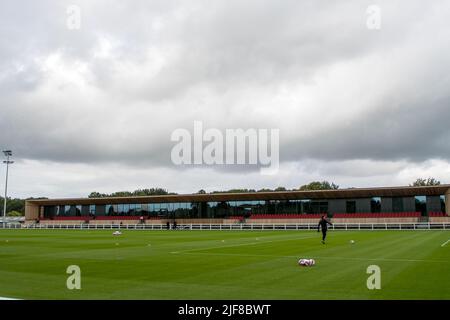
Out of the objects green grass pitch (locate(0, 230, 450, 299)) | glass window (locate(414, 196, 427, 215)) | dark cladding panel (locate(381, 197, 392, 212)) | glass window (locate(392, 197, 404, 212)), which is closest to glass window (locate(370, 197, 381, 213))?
dark cladding panel (locate(381, 197, 392, 212))

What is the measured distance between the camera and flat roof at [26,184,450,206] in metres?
65.8

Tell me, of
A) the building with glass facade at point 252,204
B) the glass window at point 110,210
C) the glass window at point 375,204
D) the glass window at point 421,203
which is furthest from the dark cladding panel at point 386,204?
the glass window at point 110,210

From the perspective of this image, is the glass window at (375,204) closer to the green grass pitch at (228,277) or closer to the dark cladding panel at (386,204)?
the dark cladding panel at (386,204)

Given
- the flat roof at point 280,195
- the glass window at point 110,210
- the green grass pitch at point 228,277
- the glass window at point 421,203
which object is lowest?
the green grass pitch at point 228,277

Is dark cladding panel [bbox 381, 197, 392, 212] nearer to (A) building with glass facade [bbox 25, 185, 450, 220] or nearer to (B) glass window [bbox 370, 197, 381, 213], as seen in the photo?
(A) building with glass facade [bbox 25, 185, 450, 220]

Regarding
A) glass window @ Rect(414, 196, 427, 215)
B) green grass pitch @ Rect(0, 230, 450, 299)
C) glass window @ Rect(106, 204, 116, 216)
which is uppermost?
glass window @ Rect(414, 196, 427, 215)

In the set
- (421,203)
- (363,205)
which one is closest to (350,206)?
(363,205)

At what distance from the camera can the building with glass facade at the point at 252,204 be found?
67.2m

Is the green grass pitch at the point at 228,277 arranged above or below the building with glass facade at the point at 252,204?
below

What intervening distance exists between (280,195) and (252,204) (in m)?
6.67

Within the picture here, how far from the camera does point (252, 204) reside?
81.0 m
